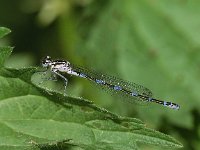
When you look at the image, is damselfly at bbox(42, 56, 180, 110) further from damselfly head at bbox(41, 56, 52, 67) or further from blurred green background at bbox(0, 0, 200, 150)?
blurred green background at bbox(0, 0, 200, 150)

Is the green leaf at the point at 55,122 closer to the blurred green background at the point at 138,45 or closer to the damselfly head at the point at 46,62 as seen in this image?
the damselfly head at the point at 46,62

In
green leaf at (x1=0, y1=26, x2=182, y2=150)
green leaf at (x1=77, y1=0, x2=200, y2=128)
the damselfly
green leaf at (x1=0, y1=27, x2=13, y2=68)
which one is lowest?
green leaf at (x1=0, y1=26, x2=182, y2=150)

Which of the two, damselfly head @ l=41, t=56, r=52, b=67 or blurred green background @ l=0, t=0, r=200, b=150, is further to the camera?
blurred green background @ l=0, t=0, r=200, b=150

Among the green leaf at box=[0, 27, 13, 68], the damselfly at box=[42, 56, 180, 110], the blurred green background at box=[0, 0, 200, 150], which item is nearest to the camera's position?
the green leaf at box=[0, 27, 13, 68]

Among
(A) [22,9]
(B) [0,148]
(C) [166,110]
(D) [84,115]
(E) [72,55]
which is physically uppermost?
(A) [22,9]

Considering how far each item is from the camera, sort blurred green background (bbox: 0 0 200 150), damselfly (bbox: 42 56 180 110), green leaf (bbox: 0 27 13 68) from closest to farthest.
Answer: green leaf (bbox: 0 27 13 68), damselfly (bbox: 42 56 180 110), blurred green background (bbox: 0 0 200 150)

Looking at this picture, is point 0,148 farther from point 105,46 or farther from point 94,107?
point 105,46

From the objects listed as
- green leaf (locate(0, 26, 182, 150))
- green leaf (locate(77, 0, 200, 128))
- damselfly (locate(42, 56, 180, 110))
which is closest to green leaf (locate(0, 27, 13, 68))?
green leaf (locate(0, 26, 182, 150))

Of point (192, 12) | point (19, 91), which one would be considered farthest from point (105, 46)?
point (19, 91)
